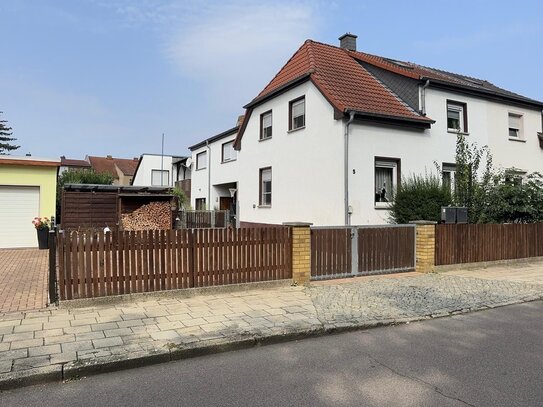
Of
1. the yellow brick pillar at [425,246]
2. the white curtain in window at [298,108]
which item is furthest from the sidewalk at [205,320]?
the white curtain in window at [298,108]

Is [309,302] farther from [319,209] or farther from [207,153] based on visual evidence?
[207,153]

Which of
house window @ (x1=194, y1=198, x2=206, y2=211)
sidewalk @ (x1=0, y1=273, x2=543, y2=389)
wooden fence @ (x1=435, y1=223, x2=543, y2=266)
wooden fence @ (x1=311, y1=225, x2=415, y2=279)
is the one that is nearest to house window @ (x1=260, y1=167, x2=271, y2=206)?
wooden fence @ (x1=311, y1=225, x2=415, y2=279)

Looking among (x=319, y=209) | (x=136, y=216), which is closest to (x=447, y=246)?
(x=319, y=209)

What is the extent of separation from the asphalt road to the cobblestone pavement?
97 cm

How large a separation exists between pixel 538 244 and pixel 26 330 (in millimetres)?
13441

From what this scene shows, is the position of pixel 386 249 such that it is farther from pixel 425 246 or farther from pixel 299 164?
pixel 299 164

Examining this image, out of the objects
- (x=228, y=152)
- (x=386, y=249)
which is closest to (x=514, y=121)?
(x=386, y=249)

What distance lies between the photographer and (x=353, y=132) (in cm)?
1427

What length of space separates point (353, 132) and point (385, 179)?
7.11 ft

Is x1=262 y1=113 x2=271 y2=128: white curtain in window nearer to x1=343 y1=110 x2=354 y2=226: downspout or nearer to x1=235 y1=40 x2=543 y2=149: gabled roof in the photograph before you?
x1=235 y1=40 x2=543 y2=149: gabled roof

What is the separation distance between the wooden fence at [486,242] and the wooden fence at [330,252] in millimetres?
2738

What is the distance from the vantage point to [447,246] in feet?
36.5

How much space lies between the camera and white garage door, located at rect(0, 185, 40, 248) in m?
15.4

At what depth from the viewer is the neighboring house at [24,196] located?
15414 mm
